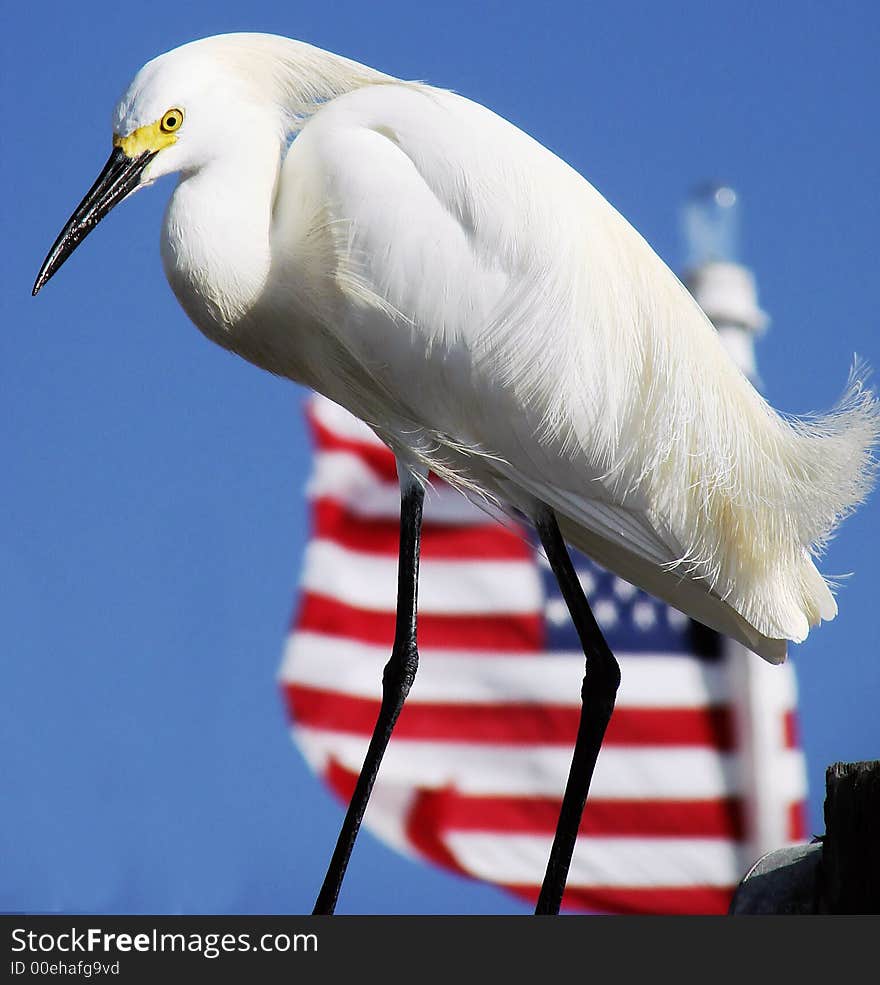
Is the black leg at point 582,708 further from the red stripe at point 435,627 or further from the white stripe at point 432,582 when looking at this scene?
the white stripe at point 432,582

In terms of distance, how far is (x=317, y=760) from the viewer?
6012 mm

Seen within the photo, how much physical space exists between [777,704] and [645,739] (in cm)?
84

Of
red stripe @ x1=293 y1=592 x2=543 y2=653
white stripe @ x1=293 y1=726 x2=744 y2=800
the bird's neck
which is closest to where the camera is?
the bird's neck

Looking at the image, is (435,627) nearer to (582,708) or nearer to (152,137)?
(582,708)

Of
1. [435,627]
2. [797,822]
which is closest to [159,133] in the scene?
[435,627]

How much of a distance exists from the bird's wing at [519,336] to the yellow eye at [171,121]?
0.20m

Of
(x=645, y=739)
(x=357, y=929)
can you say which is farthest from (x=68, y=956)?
(x=645, y=739)

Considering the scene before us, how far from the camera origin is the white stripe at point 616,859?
5.77 meters

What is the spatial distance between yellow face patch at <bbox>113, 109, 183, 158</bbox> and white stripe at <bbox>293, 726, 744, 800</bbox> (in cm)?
384

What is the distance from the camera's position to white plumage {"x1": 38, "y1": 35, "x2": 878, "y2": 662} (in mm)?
2252

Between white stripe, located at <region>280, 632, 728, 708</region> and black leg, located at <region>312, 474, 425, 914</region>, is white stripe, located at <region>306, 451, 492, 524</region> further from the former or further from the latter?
black leg, located at <region>312, 474, 425, 914</region>

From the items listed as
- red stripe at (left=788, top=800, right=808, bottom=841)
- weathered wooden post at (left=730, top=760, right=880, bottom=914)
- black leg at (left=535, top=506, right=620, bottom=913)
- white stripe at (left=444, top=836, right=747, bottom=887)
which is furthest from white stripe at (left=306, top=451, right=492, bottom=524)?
weathered wooden post at (left=730, top=760, right=880, bottom=914)

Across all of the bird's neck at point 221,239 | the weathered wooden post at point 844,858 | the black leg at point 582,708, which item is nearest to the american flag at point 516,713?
the black leg at point 582,708

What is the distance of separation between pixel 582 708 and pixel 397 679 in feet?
1.10
